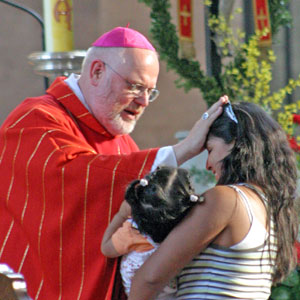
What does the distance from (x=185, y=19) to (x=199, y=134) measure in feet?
10.0

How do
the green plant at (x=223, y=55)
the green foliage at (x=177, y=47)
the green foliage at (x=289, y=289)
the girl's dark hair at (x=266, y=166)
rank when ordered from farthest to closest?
1. the green foliage at (x=177, y=47)
2. the green plant at (x=223, y=55)
3. the green foliage at (x=289, y=289)
4. the girl's dark hair at (x=266, y=166)

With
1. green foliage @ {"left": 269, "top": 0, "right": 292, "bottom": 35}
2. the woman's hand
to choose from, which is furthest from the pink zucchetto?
green foliage @ {"left": 269, "top": 0, "right": 292, "bottom": 35}

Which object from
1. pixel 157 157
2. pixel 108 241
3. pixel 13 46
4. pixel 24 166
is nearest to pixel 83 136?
pixel 24 166

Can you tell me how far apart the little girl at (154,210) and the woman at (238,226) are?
48 millimetres

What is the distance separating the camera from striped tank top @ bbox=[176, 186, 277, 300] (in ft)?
7.22

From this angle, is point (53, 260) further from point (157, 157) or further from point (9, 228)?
point (157, 157)

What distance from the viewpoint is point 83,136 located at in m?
3.28

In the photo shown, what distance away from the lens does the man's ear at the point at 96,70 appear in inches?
131

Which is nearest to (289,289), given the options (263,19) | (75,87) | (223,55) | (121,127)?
(121,127)

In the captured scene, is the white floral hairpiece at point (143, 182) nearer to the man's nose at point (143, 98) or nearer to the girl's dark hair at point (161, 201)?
the girl's dark hair at point (161, 201)

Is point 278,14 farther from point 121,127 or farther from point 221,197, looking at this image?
point 221,197

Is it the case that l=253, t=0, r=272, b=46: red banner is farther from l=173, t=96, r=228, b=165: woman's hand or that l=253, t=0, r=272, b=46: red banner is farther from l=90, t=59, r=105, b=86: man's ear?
l=173, t=96, r=228, b=165: woman's hand

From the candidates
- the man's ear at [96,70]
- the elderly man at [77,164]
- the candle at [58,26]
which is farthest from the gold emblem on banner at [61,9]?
the man's ear at [96,70]

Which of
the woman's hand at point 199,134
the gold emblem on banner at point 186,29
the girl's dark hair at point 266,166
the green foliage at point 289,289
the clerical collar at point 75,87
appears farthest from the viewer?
the gold emblem on banner at point 186,29
